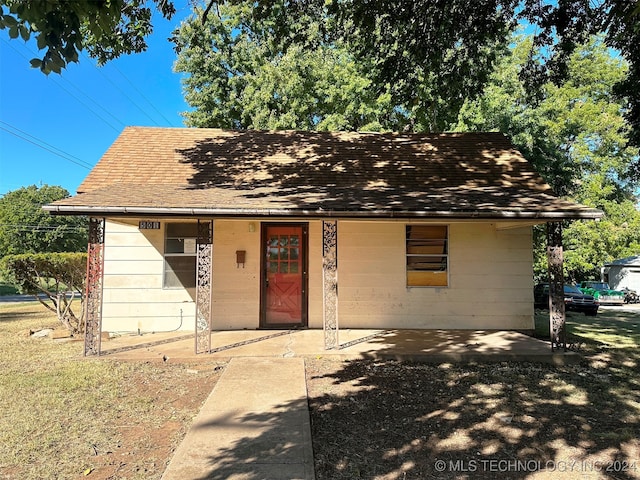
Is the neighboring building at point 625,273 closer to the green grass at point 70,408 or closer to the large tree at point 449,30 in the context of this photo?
the large tree at point 449,30

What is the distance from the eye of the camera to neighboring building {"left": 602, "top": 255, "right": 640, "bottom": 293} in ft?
94.6

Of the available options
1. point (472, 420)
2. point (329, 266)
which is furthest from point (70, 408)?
point (472, 420)

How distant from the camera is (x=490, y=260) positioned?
8664mm

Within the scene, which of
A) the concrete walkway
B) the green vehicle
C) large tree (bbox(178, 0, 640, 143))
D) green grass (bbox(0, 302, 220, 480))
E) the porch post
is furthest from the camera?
the green vehicle

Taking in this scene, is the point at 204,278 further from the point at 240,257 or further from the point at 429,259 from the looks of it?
the point at 429,259

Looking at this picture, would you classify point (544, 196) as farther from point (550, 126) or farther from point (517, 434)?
point (550, 126)

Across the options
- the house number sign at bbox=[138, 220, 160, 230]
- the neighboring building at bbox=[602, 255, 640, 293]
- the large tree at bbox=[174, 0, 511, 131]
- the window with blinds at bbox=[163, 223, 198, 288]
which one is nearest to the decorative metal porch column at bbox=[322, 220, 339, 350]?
the window with blinds at bbox=[163, 223, 198, 288]

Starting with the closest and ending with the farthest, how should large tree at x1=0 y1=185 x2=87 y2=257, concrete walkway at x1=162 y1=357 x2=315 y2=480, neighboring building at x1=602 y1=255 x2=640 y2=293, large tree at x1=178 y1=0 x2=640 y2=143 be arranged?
concrete walkway at x1=162 y1=357 x2=315 y2=480 → large tree at x1=178 y1=0 x2=640 y2=143 → neighboring building at x1=602 y1=255 x2=640 y2=293 → large tree at x1=0 y1=185 x2=87 y2=257

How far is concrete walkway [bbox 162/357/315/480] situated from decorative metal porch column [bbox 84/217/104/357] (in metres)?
2.60

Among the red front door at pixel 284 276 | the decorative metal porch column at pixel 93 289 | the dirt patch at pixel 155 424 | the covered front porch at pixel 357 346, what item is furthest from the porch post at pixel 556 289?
the decorative metal porch column at pixel 93 289

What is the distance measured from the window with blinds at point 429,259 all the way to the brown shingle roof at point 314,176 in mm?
1097

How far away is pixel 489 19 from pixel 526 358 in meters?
7.14

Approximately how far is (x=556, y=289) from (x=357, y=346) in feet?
11.3

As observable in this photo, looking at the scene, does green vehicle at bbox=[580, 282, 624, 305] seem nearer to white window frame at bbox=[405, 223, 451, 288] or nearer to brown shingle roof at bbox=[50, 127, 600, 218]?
brown shingle roof at bbox=[50, 127, 600, 218]
